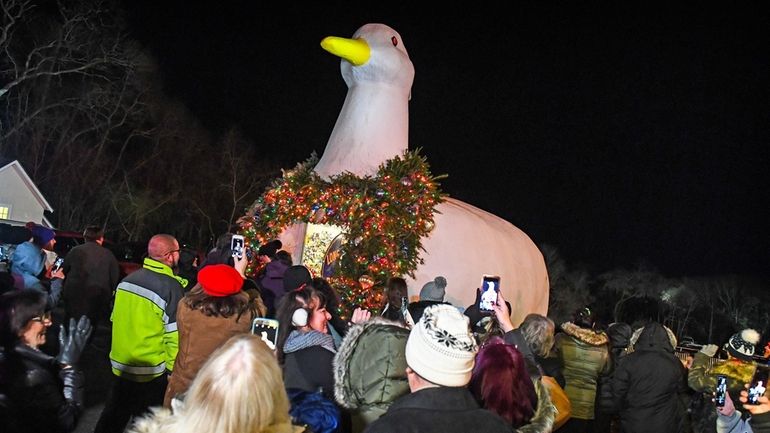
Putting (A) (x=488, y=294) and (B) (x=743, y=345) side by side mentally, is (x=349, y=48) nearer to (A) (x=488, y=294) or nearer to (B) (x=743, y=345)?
(A) (x=488, y=294)

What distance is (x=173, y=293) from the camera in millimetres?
5180

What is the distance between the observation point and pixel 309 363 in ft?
12.9

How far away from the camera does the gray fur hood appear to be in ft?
10.7

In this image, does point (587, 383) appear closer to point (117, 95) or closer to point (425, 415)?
point (425, 415)

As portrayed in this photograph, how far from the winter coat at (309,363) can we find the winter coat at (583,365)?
323 cm

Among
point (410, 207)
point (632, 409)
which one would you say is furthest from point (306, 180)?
point (632, 409)

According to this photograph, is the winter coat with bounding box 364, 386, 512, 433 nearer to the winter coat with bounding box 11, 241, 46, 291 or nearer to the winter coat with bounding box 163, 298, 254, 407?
the winter coat with bounding box 163, 298, 254, 407

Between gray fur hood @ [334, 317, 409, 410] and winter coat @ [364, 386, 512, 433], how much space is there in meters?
0.60

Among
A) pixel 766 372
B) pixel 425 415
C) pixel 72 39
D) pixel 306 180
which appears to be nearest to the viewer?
pixel 425 415

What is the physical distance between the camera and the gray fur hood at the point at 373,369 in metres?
3.27

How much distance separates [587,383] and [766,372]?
2.34 meters

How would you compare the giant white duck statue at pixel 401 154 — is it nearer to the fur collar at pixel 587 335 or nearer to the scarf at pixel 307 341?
the fur collar at pixel 587 335

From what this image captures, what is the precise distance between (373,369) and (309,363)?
756 mm

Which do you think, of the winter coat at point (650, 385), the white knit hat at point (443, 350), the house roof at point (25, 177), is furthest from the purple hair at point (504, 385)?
the house roof at point (25, 177)
